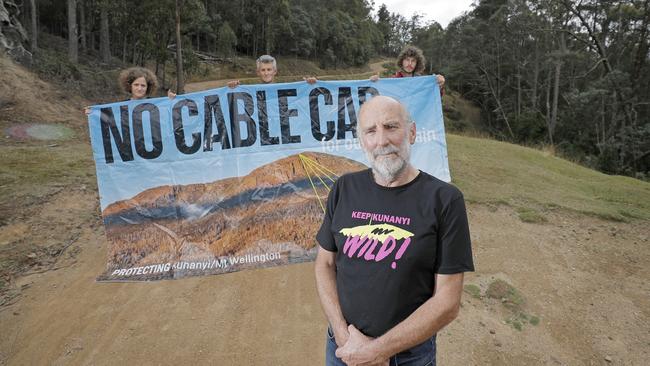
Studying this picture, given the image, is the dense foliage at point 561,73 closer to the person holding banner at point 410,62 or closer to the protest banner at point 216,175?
the person holding banner at point 410,62

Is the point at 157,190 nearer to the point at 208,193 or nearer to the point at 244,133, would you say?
the point at 208,193

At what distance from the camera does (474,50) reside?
32.6m

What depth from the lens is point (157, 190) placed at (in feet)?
13.6

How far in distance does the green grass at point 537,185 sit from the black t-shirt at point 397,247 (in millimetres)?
4840

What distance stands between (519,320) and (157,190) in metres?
3.96

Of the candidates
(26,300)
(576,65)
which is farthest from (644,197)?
(576,65)

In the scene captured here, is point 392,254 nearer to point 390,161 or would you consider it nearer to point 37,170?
point 390,161

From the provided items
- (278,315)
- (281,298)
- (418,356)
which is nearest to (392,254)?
(418,356)

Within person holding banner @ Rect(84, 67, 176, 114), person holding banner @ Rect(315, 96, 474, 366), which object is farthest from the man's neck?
person holding banner @ Rect(84, 67, 176, 114)

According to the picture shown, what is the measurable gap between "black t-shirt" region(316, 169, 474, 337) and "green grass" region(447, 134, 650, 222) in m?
4.84

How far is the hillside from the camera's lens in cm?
322

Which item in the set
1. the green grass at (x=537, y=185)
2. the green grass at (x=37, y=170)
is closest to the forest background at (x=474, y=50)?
the green grass at (x=537, y=185)

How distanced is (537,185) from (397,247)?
697 cm

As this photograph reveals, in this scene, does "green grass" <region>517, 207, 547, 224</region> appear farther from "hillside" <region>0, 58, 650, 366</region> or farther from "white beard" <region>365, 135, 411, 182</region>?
"white beard" <region>365, 135, 411, 182</region>
